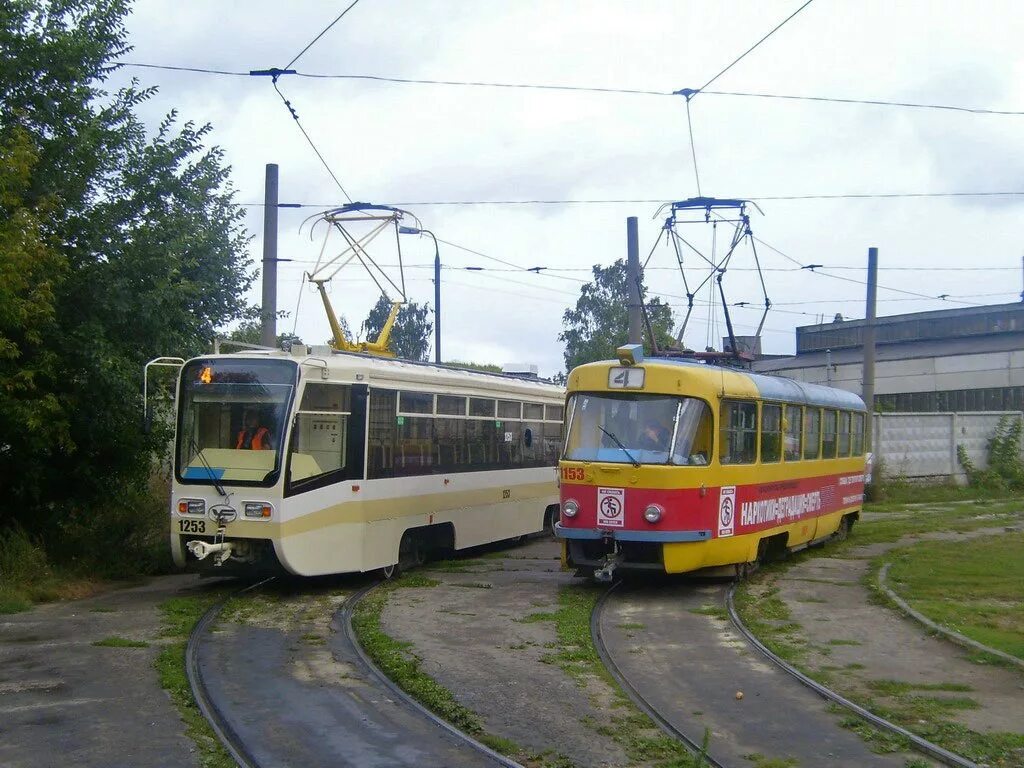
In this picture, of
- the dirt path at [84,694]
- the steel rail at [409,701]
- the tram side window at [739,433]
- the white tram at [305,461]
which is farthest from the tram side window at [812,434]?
the dirt path at [84,694]

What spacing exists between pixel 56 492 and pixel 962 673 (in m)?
12.0

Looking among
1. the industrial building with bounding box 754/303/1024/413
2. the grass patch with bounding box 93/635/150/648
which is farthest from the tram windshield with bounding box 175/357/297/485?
the industrial building with bounding box 754/303/1024/413

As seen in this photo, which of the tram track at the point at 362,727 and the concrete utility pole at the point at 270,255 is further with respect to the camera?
the concrete utility pole at the point at 270,255

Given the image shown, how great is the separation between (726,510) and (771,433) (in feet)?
6.88

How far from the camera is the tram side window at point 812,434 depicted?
17906 millimetres

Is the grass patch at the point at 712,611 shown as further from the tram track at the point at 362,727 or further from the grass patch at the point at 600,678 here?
the tram track at the point at 362,727

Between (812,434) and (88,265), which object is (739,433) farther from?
(88,265)

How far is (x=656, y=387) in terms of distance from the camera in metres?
13.8

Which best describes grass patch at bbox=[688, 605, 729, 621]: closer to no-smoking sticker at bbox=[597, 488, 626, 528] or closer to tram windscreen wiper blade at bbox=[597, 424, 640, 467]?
no-smoking sticker at bbox=[597, 488, 626, 528]

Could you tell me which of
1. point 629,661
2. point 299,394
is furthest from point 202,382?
point 629,661

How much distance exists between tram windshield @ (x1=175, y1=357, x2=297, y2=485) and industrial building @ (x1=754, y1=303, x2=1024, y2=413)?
26.7m

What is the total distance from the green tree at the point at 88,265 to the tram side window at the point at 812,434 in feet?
29.9

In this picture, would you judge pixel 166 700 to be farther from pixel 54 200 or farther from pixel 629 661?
pixel 54 200

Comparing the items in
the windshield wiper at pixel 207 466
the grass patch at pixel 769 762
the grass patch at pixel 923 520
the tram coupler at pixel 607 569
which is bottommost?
the grass patch at pixel 769 762
